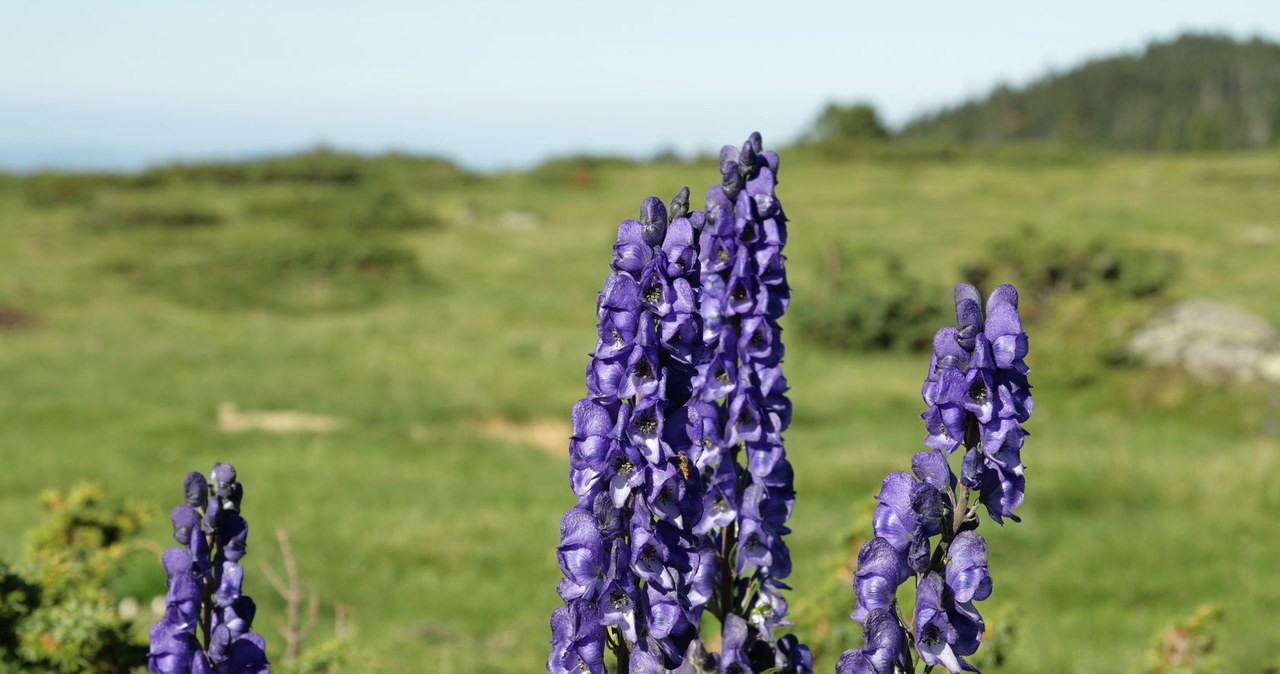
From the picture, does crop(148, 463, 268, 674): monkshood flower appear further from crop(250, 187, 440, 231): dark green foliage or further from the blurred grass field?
crop(250, 187, 440, 231): dark green foliage

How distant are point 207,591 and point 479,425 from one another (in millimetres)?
13317

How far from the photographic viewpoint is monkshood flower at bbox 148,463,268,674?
2.64 metres

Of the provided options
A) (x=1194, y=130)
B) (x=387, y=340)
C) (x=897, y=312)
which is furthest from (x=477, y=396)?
(x=1194, y=130)

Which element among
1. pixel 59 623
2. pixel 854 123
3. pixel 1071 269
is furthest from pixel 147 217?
pixel 854 123

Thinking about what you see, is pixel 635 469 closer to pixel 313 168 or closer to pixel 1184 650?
pixel 1184 650

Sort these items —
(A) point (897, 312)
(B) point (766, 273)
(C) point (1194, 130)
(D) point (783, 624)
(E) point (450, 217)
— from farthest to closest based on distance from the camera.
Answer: (C) point (1194, 130) → (E) point (450, 217) → (A) point (897, 312) → (B) point (766, 273) → (D) point (783, 624)

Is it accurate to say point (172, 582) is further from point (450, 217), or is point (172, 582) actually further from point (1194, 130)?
point (1194, 130)

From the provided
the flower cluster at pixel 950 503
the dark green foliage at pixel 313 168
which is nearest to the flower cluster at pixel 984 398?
the flower cluster at pixel 950 503

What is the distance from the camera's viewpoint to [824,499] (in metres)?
12.0

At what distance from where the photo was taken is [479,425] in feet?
52.5

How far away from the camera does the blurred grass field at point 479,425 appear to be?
8.73m

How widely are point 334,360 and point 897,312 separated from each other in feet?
35.2

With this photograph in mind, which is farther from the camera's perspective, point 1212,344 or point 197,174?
point 197,174

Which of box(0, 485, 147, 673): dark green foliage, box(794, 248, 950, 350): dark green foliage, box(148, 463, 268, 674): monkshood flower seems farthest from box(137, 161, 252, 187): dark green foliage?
box(148, 463, 268, 674): monkshood flower
